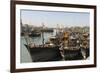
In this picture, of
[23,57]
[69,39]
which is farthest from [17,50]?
[69,39]

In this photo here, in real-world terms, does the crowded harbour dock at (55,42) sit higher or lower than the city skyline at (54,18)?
lower

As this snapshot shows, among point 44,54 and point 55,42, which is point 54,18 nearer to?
point 55,42

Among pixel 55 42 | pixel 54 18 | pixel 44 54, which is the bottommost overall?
pixel 44 54

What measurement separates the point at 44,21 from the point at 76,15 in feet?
1.22

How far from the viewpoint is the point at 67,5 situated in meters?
2.00

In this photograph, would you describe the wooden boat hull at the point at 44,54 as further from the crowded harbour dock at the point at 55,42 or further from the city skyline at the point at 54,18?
the city skyline at the point at 54,18

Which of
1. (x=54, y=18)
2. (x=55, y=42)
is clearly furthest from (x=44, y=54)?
(x=54, y=18)

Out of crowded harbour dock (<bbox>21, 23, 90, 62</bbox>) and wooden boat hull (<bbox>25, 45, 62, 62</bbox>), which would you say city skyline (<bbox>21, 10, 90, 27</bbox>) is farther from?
wooden boat hull (<bbox>25, 45, 62, 62</bbox>)

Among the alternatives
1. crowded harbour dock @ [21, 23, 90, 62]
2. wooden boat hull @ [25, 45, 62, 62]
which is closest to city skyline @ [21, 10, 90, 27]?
crowded harbour dock @ [21, 23, 90, 62]

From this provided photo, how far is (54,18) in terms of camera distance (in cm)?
199

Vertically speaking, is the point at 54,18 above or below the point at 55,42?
above

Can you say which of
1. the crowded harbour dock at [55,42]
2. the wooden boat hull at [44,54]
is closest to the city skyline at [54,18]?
the crowded harbour dock at [55,42]

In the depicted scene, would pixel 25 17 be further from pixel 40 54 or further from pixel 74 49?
pixel 74 49

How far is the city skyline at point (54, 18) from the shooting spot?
6.24 ft
